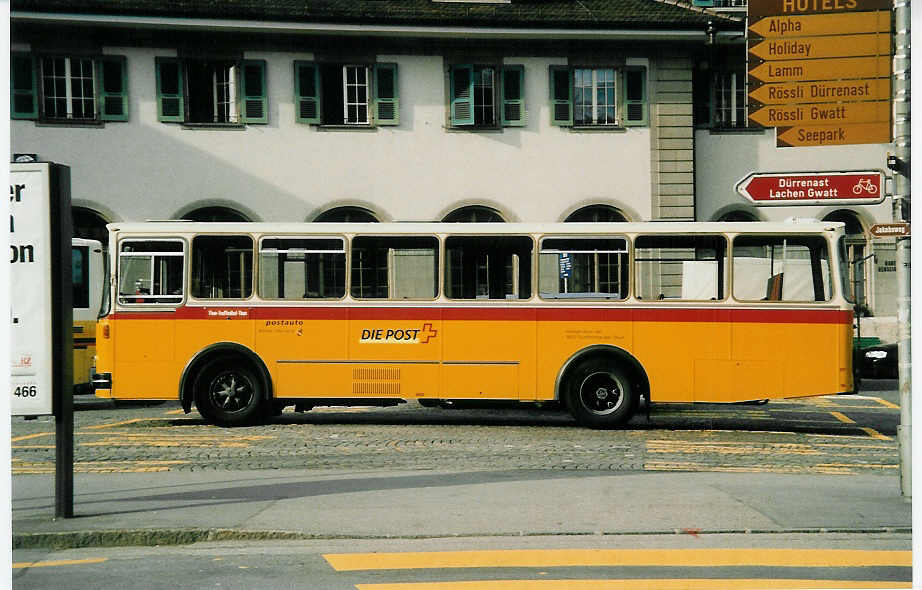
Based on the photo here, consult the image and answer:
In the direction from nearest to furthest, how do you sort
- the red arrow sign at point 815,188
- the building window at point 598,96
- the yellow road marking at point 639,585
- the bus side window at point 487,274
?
the yellow road marking at point 639,585 < the red arrow sign at point 815,188 < the bus side window at point 487,274 < the building window at point 598,96

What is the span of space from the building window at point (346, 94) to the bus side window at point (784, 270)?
9.76 m

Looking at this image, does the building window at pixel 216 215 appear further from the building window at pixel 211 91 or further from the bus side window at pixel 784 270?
the bus side window at pixel 784 270

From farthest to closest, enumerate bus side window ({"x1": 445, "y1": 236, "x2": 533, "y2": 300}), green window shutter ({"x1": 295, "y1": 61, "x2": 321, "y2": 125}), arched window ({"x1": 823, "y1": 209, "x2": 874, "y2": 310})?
green window shutter ({"x1": 295, "y1": 61, "x2": 321, "y2": 125}), bus side window ({"x1": 445, "y1": 236, "x2": 533, "y2": 300}), arched window ({"x1": 823, "y1": 209, "x2": 874, "y2": 310})

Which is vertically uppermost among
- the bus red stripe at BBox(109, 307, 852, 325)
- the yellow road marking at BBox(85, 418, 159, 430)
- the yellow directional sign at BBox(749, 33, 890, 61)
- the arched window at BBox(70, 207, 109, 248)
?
the yellow directional sign at BBox(749, 33, 890, 61)

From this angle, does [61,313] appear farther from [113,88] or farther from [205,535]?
[113,88]

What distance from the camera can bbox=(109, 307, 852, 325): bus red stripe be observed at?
560 inches

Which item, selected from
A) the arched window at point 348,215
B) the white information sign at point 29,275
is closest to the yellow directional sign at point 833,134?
the white information sign at point 29,275

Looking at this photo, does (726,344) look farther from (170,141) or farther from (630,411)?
(170,141)

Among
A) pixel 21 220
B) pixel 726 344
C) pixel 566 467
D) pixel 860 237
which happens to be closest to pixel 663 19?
pixel 860 237

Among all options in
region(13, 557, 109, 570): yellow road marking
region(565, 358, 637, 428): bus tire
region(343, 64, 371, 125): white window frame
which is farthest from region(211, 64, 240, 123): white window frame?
region(13, 557, 109, 570): yellow road marking

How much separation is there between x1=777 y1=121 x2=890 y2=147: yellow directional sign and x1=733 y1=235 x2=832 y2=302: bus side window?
5498mm

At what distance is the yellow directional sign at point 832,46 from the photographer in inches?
346

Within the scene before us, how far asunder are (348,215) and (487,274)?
12.6 feet

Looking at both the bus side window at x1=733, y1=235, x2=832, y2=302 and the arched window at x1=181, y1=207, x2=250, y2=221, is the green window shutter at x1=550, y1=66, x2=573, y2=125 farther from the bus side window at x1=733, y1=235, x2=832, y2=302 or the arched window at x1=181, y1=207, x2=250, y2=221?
the bus side window at x1=733, y1=235, x2=832, y2=302
